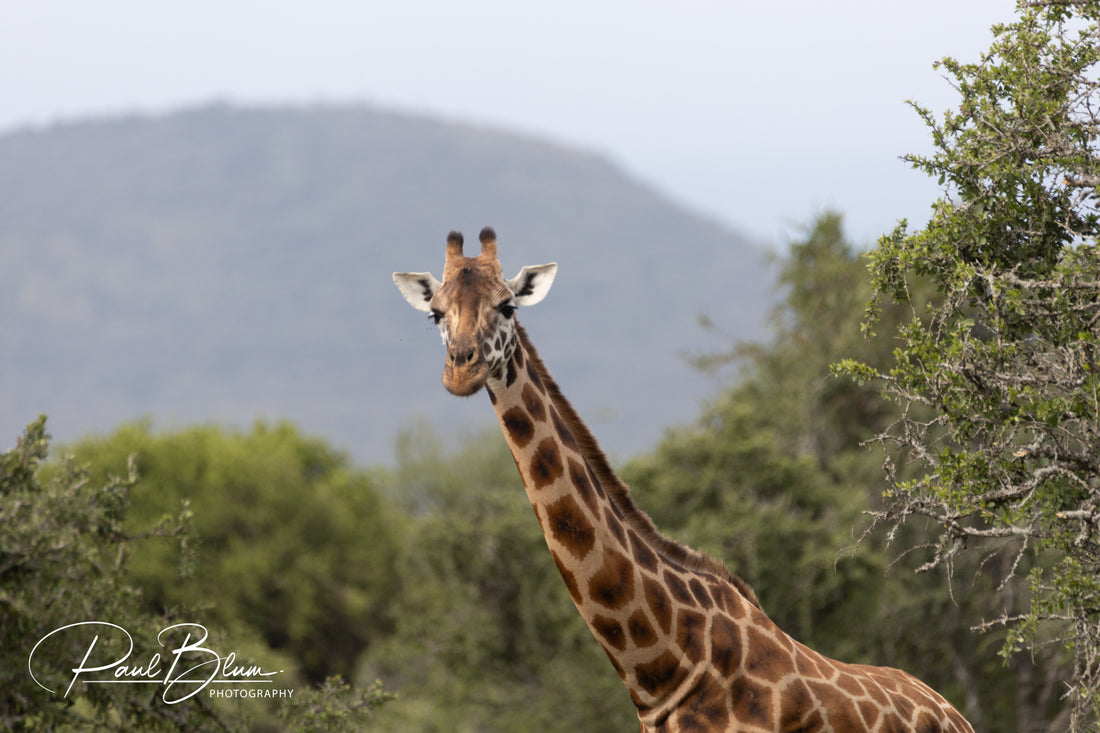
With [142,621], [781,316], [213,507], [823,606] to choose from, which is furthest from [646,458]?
[213,507]

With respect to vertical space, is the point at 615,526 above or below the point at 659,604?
above

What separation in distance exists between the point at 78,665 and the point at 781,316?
89.7 feet

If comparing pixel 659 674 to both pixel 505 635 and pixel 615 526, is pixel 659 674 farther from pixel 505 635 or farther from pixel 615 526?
pixel 505 635

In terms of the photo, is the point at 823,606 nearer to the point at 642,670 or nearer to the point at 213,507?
the point at 642,670

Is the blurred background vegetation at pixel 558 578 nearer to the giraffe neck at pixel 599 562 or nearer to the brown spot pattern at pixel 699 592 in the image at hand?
the brown spot pattern at pixel 699 592

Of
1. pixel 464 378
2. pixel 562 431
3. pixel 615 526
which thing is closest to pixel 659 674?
pixel 615 526

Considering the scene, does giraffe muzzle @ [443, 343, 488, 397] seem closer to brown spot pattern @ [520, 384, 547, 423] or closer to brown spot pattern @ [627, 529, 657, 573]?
brown spot pattern @ [520, 384, 547, 423]

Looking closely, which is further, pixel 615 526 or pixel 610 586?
pixel 615 526

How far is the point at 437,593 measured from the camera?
42.3m

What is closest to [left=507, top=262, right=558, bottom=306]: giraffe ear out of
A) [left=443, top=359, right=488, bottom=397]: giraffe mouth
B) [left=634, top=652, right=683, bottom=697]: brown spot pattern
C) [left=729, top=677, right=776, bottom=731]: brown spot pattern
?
[left=443, top=359, right=488, bottom=397]: giraffe mouth

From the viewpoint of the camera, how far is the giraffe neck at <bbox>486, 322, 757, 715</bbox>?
7812 millimetres
